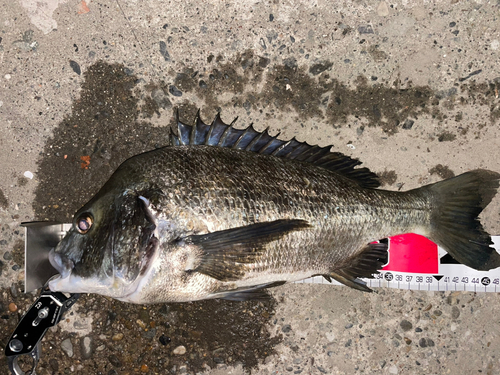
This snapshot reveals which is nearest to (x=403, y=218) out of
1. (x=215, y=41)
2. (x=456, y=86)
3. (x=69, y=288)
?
(x=456, y=86)

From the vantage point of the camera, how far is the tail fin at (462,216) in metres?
2.47

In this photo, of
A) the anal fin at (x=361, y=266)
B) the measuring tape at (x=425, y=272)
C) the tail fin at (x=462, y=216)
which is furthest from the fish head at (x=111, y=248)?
the tail fin at (x=462, y=216)

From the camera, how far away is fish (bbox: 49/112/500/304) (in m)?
1.96

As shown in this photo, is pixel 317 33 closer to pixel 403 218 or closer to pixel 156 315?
pixel 403 218

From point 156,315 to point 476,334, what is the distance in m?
2.64

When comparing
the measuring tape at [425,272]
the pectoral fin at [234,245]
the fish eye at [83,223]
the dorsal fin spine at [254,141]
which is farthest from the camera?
the measuring tape at [425,272]

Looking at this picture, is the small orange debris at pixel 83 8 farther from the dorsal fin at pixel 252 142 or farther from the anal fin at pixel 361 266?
the anal fin at pixel 361 266

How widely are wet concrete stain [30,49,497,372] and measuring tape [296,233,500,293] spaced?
0.61 meters

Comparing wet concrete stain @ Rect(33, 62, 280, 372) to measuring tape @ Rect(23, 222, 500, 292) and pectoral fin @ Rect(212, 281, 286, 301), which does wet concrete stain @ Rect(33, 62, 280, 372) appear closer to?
pectoral fin @ Rect(212, 281, 286, 301)

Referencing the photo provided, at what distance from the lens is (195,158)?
7.04ft

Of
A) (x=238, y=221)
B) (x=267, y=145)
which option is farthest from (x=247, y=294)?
(x=267, y=145)

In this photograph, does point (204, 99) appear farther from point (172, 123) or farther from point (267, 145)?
point (267, 145)

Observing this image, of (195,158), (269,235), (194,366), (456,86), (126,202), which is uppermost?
(456,86)

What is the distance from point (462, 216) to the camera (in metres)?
2.48
